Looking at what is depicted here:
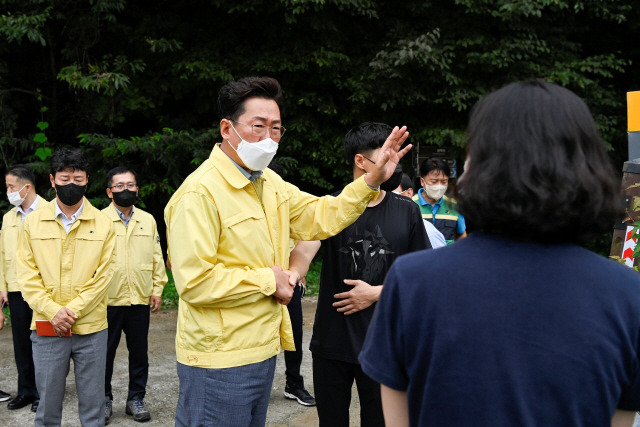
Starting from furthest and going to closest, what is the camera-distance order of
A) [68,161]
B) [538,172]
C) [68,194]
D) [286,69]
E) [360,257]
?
[286,69] → [68,161] → [68,194] → [360,257] → [538,172]

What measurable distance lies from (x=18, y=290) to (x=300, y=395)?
2.71 meters

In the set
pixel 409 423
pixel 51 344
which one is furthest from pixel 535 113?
pixel 51 344

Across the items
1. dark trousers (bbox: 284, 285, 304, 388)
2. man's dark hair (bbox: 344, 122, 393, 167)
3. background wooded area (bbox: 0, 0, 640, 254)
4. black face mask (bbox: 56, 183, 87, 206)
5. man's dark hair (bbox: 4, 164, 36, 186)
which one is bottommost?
dark trousers (bbox: 284, 285, 304, 388)

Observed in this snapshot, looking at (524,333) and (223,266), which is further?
(223,266)

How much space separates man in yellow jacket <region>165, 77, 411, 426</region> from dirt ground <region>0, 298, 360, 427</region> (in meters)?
2.60

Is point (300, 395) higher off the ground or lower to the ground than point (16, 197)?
lower

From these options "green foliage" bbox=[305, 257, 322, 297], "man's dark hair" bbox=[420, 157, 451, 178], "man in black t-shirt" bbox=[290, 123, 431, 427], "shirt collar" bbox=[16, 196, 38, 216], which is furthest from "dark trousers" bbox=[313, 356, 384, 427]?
"green foliage" bbox=[305, 257, 322, 297]

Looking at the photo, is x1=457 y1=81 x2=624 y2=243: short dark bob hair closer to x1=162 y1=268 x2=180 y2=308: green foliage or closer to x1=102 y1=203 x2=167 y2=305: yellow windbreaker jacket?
x1=102 y1=203 x2=167 y2=305: yellow windbreaker jacket

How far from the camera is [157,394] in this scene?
5777 millimetres

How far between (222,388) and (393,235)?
128 centimetres

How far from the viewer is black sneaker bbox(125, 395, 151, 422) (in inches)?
201

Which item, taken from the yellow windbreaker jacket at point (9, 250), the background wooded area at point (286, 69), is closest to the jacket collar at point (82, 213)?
the yellow windbreaker jacket at point (9, 250)

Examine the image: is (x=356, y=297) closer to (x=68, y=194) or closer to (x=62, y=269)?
(x=62, y=269)

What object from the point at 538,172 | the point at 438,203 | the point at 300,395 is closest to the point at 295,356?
the point at 300,395
